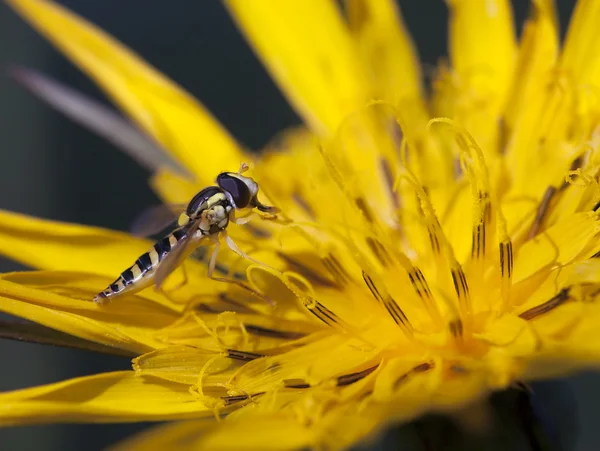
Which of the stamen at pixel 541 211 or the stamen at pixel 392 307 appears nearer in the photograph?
the stamen at pixel 392 307

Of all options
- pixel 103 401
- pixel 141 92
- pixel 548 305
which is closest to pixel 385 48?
pixel 141 92

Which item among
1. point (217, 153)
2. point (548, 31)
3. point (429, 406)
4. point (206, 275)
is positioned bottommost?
point (429, 406)

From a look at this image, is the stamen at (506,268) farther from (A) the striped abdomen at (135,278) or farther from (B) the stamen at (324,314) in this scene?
(A) the striped abdomen at (135,278)

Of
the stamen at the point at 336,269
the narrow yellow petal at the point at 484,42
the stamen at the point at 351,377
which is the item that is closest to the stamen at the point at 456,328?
the stamen at the point at 351,377

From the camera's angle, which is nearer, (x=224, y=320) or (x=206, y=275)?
(x=224, y=320)

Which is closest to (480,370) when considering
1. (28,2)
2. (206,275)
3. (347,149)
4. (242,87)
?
(206,275)

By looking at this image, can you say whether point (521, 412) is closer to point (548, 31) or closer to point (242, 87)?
point (548, 31)

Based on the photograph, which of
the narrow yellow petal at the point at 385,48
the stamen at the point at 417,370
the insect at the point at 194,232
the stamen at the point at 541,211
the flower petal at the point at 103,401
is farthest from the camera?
the narrow yellow petal at the point at 385,48

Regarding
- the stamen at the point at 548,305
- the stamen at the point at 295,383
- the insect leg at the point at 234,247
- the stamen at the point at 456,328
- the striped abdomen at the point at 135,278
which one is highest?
the insect leg at the point at 234,247
